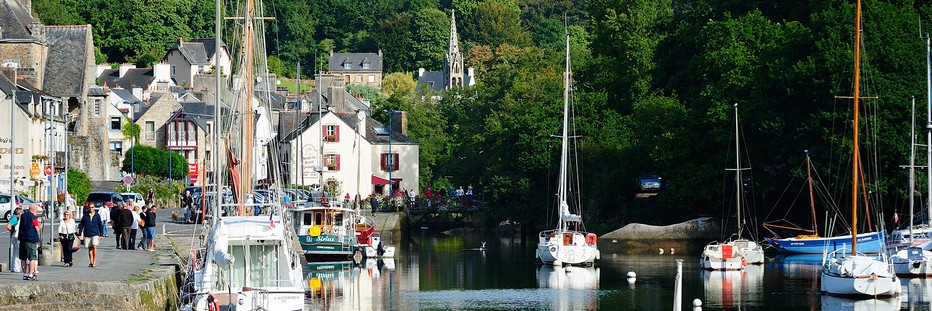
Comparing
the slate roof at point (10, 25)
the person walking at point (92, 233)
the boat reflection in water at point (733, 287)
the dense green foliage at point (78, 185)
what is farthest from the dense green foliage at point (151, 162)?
the person walking at point (92, 233)

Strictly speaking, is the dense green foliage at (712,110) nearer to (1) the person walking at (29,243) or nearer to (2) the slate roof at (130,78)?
(1) the person walking at (29,243)

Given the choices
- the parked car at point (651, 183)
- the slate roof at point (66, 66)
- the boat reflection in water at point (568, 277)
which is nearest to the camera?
the boat reflection in water at point (568, 277)

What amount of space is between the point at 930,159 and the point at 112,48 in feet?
418

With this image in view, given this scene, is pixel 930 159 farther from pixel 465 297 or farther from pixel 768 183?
pixel 465 297

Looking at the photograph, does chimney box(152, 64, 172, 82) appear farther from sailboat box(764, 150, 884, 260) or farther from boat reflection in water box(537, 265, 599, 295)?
boat reflection in water box(537, 265, 599, 295)

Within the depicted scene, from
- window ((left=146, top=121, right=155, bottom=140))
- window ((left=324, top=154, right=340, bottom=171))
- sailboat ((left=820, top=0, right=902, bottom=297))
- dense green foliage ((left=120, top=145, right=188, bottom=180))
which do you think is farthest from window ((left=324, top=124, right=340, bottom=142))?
sailboat ((left=820, top=0, right=902, bottom=297))

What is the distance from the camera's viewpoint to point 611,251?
74.4m

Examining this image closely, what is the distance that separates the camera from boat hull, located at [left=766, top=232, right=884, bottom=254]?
6456 centimetres

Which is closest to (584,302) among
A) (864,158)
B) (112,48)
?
(864,158)

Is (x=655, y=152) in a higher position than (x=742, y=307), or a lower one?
higher

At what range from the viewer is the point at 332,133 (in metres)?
104

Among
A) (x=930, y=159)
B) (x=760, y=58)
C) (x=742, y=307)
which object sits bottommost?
(x=742, y=307)

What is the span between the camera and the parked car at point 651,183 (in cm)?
8625

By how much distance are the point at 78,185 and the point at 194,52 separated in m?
90.2
